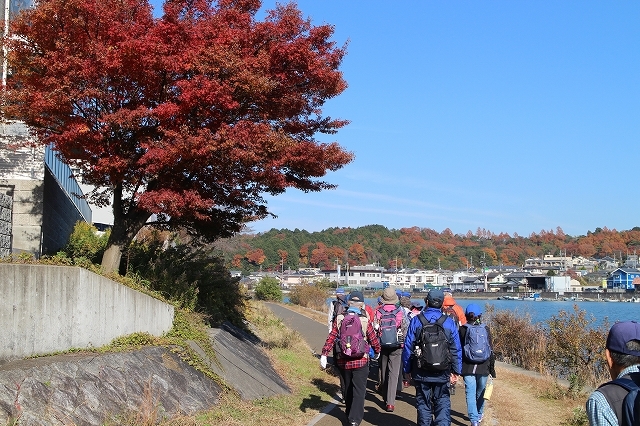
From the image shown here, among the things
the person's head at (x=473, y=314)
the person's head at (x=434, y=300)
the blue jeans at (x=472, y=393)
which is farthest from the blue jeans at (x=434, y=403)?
the person's head at (x=473, y=314)

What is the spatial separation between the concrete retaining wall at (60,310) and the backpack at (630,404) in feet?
22.0

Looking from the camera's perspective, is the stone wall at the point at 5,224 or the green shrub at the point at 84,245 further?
the green shrub at the point at 84,245

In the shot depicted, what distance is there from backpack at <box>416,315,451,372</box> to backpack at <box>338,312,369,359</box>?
107 centimetres

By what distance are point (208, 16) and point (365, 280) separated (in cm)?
11371

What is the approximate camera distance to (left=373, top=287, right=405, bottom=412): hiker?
10669mm

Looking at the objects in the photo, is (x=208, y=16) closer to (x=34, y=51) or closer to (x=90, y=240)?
(x=34, y=51)

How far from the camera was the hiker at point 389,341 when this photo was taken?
1067cm

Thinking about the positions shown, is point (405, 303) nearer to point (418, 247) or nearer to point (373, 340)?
point (373, 340)

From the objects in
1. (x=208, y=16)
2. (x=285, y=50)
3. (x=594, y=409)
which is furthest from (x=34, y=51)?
(x=594, y=409)

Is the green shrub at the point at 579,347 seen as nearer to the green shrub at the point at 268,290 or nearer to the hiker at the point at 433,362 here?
the hiker at the point at 433,362

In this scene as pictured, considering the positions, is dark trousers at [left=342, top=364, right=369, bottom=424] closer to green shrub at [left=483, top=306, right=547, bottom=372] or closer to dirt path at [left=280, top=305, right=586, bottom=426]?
dirt path at [left=280, top=305, right=586, bottom=426]

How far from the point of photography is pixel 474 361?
→ 9.16 meters

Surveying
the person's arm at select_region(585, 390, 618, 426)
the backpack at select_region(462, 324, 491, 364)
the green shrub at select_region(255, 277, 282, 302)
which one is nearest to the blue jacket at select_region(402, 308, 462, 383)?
the backpack at select_region(462, 324, 491, 364)

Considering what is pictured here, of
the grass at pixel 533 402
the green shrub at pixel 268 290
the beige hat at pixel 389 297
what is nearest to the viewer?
the grass at pixel 533 402
